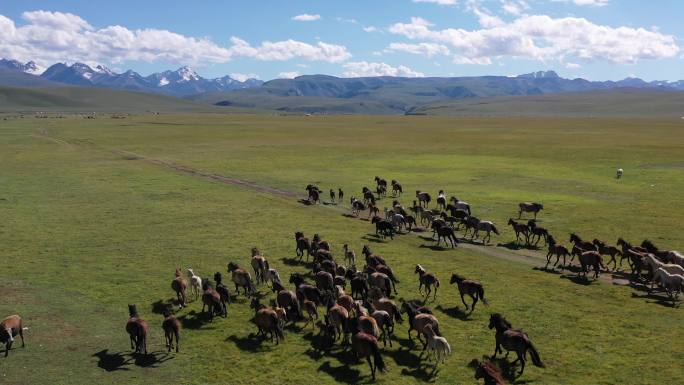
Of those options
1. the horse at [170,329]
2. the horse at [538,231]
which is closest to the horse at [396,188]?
the horse at [538,231]

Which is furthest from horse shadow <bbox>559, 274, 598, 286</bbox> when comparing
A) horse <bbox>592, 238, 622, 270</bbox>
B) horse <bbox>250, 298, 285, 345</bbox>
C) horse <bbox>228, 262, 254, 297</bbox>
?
horse <bbox>228, 262, 254, 297</bbox>

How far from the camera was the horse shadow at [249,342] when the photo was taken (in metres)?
16.4

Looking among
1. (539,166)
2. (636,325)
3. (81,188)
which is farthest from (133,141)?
(636,325)

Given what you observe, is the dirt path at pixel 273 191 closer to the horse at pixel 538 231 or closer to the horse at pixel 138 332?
the horse at pixel 538 231

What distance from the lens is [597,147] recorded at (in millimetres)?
84188

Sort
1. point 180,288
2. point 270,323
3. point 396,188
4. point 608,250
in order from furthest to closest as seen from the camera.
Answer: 1. point 396,188
2. point 608,250
3. point 180,288
4. point 270,323

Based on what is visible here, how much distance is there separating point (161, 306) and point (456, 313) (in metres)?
10.9

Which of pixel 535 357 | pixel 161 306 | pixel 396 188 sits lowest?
pixel 161 306

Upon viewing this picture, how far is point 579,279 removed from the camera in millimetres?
23453

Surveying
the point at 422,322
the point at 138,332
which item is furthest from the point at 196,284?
the point at 422,322

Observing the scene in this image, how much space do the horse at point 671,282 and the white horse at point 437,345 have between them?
10.9m

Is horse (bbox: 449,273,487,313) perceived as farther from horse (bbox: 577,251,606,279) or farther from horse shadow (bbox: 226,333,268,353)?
horse shadow (bbox: 226,333,268,353)

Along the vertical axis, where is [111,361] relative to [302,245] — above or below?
below

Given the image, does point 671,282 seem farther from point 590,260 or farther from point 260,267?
point 260,267
